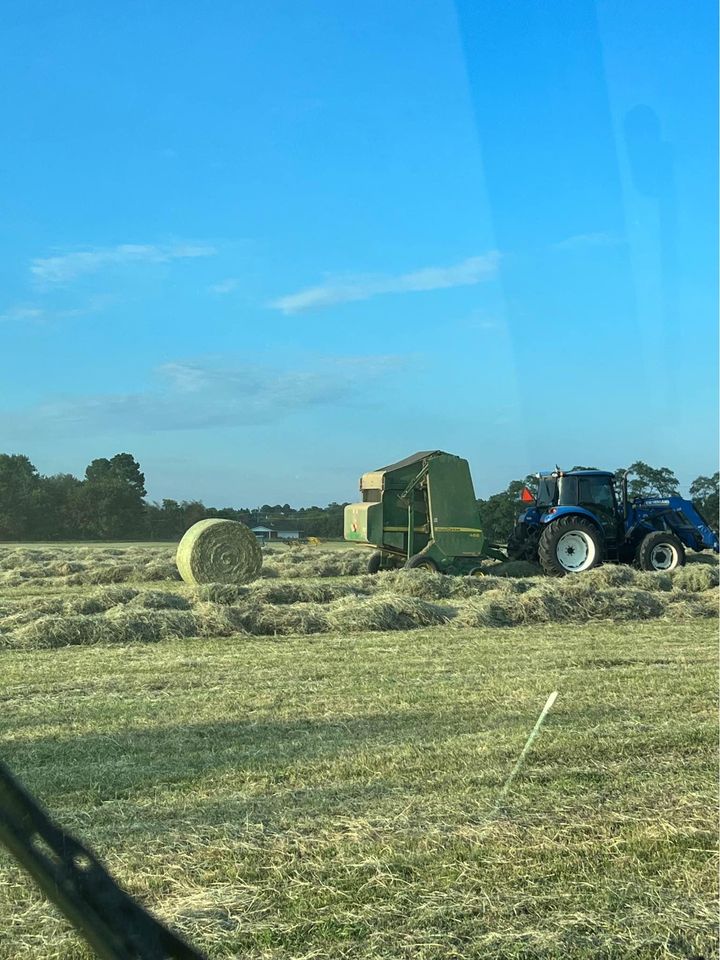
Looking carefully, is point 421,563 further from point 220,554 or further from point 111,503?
point 111,503

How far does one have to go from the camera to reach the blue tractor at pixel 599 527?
16.8 meters

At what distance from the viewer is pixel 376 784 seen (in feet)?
13.9

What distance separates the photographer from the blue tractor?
16.8 meters

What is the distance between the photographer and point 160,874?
10.4 ft

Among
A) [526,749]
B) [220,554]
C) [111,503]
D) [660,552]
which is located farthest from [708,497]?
[111,503]

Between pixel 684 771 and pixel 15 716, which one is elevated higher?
pixel 15 716

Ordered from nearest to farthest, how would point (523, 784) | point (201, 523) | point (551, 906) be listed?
1. point (551, 906)
2. point (523, 784)
3. point (201, 523)

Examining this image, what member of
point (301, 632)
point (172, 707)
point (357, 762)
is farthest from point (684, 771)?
point (301, 632)

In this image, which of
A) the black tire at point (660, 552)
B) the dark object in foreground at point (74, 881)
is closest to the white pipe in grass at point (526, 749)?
the dark object in foreground at point (74, 881)

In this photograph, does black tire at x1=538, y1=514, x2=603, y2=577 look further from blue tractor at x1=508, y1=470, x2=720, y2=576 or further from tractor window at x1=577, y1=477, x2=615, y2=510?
tractor window at x1=577, y1=477, x2=615, y2=510

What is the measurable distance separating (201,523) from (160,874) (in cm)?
1406

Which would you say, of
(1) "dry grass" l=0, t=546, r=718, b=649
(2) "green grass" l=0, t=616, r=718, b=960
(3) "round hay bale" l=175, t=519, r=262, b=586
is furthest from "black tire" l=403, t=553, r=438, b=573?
(2) "green grass" l=0, t=616, r=718, b=960

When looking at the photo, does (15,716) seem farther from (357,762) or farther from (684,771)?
(684,771)

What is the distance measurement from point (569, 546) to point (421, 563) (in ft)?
9.03
